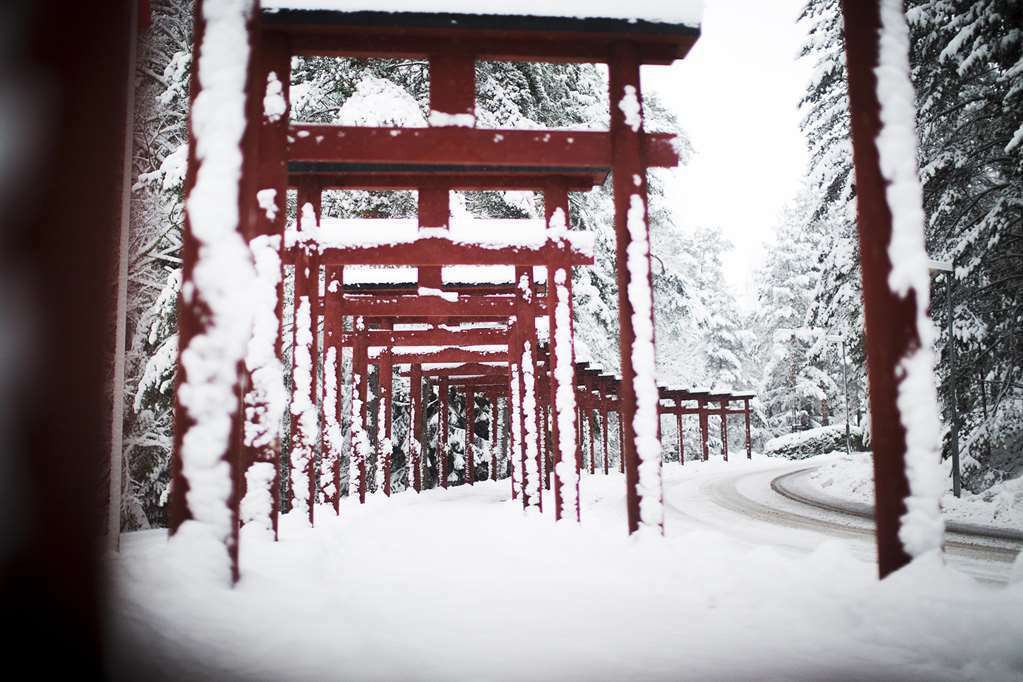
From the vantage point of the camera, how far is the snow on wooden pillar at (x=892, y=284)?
3375 mm

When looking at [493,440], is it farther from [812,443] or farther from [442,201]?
[812,443]

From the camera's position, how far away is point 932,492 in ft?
11.0

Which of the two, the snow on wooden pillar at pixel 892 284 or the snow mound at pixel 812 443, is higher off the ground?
the snow on wooden pillar at pixel 892 284

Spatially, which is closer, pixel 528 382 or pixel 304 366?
pixel 304 366

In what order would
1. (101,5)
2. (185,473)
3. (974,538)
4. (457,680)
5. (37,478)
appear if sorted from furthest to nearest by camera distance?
1. (974,538)
2. (185,473)
3. (457,680)
4. (101,5)
5. (37,478)

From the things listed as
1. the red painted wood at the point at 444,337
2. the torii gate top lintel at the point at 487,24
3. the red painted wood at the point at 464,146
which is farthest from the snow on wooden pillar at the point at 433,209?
the red painted wood at the point at 444,337

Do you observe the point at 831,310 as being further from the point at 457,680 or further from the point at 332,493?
the point at 457,680

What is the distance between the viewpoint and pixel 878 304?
3.52 metres

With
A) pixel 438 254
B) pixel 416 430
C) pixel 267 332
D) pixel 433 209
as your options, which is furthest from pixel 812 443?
pixel 267 332

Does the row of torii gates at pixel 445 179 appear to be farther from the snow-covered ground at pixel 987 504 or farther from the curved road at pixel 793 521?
the snow-covered ground at pixel 987 504

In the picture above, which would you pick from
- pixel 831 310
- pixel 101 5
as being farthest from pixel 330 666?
pixel 831 310

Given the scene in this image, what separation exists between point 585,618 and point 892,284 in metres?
2.47

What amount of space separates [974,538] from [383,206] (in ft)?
49.4

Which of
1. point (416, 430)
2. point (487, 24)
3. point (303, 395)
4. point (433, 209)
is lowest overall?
point (416, 430)
